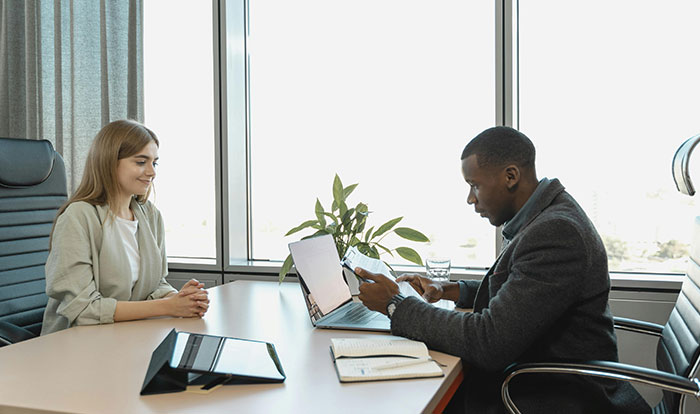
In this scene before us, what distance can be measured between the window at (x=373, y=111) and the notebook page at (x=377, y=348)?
134 cm

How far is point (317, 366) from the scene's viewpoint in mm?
1226

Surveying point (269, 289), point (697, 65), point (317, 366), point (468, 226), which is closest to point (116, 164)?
point (269, 289)

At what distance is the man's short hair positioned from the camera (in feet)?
4.87

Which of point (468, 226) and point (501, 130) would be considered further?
point (468, 226)

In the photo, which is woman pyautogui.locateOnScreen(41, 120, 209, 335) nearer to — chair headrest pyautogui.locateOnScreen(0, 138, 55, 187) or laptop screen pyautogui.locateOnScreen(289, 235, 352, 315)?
laptop screen pyautogui.locateOnScreen(289, 235, 352, 315)

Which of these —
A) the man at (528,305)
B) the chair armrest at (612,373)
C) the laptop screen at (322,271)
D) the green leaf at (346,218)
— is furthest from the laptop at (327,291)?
the chair armrest at (612,373)

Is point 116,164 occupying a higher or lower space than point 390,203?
higher

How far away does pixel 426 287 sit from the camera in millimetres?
1907

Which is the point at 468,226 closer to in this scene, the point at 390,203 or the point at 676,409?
the point at 390,203

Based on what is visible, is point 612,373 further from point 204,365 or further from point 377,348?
point 204,365

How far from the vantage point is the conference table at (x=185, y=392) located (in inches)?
39.1

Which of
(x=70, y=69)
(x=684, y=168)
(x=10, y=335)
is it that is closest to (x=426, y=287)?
(x=684, y=168)

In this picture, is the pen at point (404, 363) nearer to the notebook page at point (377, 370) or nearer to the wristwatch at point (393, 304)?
the notebook page at point (377, 370)

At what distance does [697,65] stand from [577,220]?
136 centimetres
